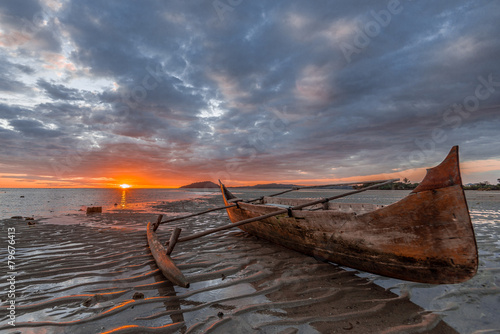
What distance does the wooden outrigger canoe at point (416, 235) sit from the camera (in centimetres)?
307

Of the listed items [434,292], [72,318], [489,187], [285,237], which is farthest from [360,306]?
[489,187]

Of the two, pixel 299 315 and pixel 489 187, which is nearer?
pixel 299 315

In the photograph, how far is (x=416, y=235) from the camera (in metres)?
3.39

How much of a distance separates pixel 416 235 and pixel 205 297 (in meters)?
3.60

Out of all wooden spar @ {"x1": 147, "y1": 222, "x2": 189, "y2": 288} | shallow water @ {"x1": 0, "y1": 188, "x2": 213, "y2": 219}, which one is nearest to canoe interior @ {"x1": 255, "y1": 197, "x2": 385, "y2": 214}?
wooden spar @ {"x1": 147, "y1": 222, "x2": 189, "y2": 288}

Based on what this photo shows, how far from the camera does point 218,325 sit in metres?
2.75

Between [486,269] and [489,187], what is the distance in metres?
84.6

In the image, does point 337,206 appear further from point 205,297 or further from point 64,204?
point 64,204

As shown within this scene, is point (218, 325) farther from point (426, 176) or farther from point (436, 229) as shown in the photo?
point (426, 176)

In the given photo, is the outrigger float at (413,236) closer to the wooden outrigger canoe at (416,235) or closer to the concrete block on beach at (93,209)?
the wooden outrigger canoe at (416,235)

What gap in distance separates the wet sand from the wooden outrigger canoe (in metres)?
0.47

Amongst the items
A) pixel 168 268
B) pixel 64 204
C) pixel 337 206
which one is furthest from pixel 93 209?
pixel 337 206

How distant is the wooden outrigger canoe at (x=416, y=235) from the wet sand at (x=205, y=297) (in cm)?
47

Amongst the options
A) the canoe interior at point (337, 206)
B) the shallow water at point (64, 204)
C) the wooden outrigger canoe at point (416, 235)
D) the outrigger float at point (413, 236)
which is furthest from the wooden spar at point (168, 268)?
the shallow water at point (64, 204)
